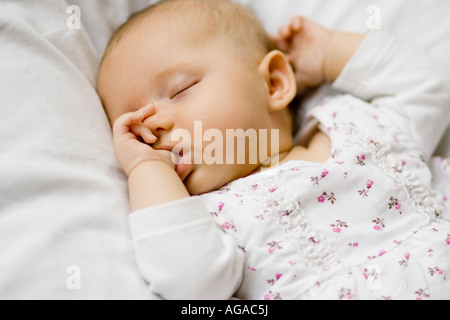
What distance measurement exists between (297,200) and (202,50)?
0.45 m

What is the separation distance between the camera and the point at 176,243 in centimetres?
84

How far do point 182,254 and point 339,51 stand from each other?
81cm

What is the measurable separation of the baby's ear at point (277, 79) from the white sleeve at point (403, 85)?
0.18m

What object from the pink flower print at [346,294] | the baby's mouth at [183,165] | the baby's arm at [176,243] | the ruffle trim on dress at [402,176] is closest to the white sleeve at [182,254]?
the baby's arm at [176,243]

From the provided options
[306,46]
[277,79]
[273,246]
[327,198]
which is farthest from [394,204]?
[306,46]

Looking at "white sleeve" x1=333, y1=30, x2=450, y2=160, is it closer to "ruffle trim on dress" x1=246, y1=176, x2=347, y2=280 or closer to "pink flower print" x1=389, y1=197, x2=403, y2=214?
"pink flower print" x1=389, y1=197, x2=403, y2=214

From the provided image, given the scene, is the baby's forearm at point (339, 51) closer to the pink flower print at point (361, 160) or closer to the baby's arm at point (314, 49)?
the baby's arm at point (314, 49)

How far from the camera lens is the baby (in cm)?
89

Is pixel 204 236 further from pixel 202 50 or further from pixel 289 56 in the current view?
pixel 289 56

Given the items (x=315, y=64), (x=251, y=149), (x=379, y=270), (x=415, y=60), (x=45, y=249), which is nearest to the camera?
(x=45, y=249)

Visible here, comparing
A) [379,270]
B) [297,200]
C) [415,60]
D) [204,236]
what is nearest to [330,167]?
[297,200]

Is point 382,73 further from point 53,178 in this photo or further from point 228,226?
point 53,178

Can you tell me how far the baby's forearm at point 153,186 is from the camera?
89 centimetres

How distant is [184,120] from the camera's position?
1.00 metres
